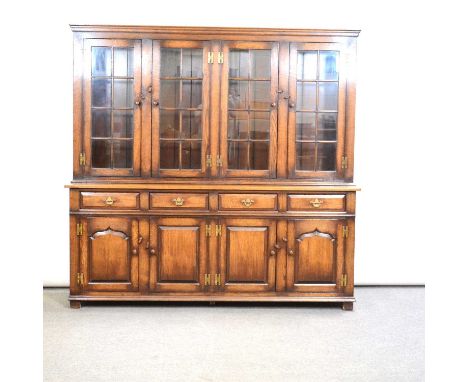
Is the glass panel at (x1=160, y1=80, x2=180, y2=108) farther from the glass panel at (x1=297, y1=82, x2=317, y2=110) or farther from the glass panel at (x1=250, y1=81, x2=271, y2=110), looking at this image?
the glass panel at (x1=297, y1=82, x2=317, y2=110)

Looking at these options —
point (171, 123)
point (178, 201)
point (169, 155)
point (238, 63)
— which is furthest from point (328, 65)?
point (178, 201)

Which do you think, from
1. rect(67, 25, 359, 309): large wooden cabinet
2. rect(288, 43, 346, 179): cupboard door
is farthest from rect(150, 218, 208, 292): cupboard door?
rect(288, 43, 346, 179): cupboard door

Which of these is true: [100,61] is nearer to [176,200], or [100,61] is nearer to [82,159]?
[82,159]

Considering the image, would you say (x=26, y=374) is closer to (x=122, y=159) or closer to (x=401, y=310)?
(x=122, y=159)

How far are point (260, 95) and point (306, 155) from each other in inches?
22.0

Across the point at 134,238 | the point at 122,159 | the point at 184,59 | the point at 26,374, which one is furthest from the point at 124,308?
A: the point at 26,374

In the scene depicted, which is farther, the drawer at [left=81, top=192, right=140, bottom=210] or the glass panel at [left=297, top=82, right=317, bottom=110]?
the glass panel at [left=297, top=82, right=317, bottom=110]

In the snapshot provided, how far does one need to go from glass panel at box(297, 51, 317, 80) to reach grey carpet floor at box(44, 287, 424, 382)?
5.61 feet

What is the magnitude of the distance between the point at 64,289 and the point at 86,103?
1598 mm

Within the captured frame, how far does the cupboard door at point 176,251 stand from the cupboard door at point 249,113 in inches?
19.4

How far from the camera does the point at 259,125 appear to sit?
4539 millimetres

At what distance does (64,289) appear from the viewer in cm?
505

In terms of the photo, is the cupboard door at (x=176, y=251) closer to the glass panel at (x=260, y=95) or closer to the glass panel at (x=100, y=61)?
the glass panel at (x=260, y=95)

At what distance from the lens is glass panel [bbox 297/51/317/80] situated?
14.8ft
